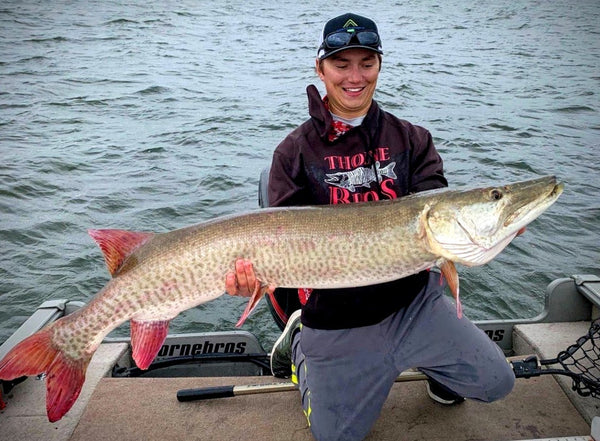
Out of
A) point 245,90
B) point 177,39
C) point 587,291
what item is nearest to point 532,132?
point 245,90

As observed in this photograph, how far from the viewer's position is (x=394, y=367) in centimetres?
301

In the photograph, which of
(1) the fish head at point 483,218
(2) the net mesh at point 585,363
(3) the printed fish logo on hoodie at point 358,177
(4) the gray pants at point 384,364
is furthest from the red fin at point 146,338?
(2) the net mesh at point 585,363

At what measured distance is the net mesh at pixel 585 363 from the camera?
308 centimetres

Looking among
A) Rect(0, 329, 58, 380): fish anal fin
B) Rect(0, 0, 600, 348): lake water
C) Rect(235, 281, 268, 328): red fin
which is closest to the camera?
Rect(0, 329, 58, 380): fish anal fin

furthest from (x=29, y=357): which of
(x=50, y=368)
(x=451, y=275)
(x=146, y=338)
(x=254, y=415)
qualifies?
(x=451, y=275)

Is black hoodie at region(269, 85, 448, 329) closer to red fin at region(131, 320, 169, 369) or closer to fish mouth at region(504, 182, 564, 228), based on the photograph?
fish mouth at region(504, 182, 564, 228)

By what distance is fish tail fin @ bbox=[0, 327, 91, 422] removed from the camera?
2609 millimetres

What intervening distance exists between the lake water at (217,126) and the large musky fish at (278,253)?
239cm

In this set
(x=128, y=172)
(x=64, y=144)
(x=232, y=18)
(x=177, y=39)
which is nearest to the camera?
(x=128, y=172)

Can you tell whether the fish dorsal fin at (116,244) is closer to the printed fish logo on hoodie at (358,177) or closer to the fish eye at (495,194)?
the printed fish logo on hoodie at (358,177)

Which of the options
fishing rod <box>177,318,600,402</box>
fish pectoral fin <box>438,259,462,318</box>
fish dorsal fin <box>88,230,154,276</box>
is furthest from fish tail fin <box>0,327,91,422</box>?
fish pectoral fin <box>438,259,462,318</box>

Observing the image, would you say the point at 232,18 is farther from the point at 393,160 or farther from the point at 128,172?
the point at 393,160

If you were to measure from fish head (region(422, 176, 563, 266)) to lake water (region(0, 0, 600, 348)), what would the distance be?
2.70m

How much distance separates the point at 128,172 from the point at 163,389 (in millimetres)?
5753
